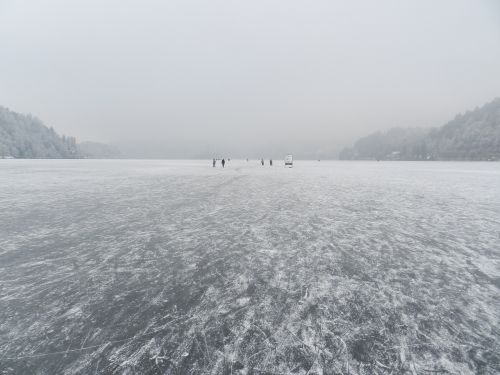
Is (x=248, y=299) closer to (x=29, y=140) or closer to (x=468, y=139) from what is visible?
(x=29, y=140)

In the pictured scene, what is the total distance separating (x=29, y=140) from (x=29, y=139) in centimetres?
282

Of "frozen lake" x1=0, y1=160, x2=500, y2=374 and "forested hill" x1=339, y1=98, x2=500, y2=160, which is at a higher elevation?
"forested hill" x1=339, y1=98, x2=500, y2=160

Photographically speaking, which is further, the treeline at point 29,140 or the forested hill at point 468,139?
the forested hill at point 468,139

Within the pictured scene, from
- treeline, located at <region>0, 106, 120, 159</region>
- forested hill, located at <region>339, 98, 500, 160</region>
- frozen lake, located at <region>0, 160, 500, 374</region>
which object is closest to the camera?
frozen lake, located at <region>0, 160, 500, 374</region>

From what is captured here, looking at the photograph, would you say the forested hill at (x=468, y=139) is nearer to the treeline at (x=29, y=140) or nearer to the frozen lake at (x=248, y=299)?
the frozen lake at (x=248, y=299)

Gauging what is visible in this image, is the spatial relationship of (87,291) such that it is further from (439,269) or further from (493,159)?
(493,159)

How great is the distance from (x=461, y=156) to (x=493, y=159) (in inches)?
756

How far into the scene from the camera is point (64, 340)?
297cm

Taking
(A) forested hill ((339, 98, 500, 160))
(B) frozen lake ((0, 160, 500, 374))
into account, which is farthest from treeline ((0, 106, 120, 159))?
(A) forested hill ((339, 98, 500, 160))

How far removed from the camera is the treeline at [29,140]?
5492 inches

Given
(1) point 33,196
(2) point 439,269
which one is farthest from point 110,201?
(2) point 439,269

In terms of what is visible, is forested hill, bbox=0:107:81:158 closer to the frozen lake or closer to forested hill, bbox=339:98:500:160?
the frozen lake

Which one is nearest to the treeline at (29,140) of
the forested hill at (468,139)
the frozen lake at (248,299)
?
the frozen lake at (248,299)

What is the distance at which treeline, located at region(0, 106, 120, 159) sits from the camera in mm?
139500
